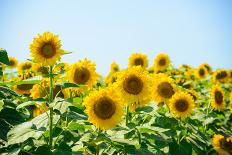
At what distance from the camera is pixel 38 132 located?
304cm

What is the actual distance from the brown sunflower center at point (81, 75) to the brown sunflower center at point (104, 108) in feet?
2.70

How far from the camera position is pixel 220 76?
35.9 feet

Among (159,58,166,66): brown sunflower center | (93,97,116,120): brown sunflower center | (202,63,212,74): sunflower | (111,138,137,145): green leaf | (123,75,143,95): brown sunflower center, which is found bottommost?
(111,138,137,145): green leaf

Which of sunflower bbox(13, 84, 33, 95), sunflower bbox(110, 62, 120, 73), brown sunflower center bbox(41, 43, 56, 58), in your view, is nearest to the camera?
brown sunflower center bbox(41, 43, 56, 58)

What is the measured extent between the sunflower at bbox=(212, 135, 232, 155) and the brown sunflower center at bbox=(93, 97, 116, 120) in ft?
8.10

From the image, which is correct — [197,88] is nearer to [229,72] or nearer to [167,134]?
[229,72]

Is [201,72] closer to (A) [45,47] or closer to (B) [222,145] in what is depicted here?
(B) [222,145]

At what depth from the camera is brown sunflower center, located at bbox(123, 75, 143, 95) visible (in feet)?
13.5

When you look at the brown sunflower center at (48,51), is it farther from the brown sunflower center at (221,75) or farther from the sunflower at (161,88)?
the brown sunflower center at (221,75)

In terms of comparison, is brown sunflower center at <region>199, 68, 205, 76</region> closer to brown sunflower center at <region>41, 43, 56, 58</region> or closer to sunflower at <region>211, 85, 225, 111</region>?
sunflower at <region>211, 85, 225, 111</region>

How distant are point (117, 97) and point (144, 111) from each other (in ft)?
1.64

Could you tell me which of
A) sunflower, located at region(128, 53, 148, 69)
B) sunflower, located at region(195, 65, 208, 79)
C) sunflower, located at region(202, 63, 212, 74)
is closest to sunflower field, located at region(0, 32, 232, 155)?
sunflower, located at region(128, 53, 148, 69)

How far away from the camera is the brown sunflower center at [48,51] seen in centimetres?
404

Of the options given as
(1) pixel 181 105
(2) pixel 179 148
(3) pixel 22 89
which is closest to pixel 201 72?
(1) pixel 181 105
